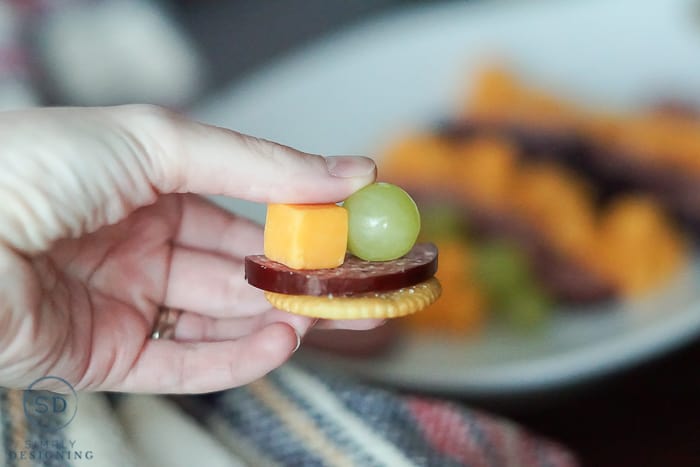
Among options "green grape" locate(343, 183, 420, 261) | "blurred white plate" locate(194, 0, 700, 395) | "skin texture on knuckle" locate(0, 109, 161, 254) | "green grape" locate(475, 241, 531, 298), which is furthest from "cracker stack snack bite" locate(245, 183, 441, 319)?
"blurred white plate" locate(194, 0, 700, 395)

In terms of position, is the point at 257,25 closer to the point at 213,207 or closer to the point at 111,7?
the point at 111,7

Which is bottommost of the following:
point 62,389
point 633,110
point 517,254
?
point 517,254

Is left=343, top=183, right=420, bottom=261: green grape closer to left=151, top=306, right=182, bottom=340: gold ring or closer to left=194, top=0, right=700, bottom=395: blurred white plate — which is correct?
left=151, top=306, right=182, bottom=340: gold ring

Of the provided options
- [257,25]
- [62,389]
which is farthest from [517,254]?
[257,25]

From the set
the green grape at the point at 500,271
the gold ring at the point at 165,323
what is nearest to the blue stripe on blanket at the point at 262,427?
the gold ring at the point at 165,323

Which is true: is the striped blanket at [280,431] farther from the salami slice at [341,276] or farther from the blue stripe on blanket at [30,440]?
the salami slice at [341,276]

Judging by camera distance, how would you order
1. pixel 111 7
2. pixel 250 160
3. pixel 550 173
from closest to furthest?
pixel 250 160 < pixel 550 173 < pixel 111 7

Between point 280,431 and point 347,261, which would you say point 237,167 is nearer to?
point 347,261
